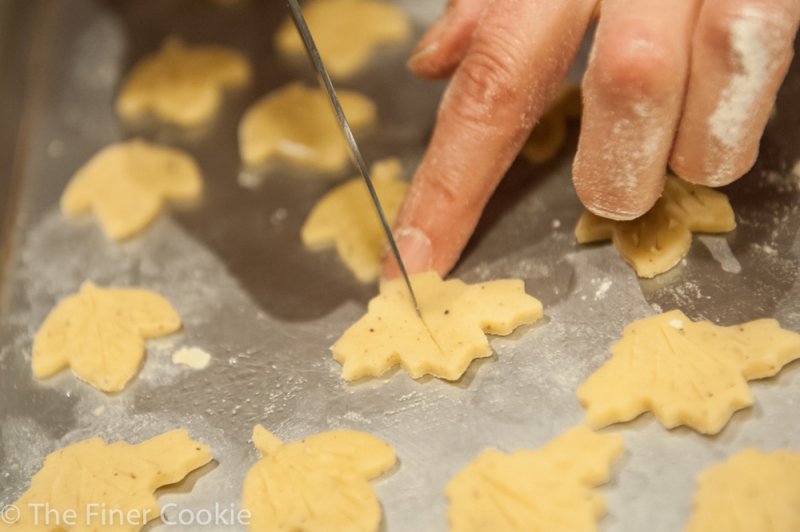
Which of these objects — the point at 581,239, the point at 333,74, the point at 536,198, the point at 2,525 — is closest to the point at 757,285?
the point at 581,239

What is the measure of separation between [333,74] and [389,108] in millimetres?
155

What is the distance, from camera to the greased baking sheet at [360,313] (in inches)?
43.6

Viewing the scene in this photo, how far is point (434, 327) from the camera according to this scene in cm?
121

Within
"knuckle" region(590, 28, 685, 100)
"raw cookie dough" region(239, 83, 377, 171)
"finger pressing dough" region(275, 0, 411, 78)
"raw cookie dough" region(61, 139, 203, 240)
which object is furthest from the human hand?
"raw cookie dough" region(61, 139, 203, 240)

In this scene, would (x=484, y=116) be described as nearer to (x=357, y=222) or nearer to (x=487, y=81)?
(x=487, y=81)

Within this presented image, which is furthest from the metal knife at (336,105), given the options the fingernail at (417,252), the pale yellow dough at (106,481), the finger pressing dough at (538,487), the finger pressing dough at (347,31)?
the finger pressing dough at (347,31)

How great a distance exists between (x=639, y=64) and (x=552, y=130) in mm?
418

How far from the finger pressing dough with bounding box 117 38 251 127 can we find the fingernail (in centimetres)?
58

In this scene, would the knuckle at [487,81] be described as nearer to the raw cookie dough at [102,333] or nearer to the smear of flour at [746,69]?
the smear of flour at [746,69]

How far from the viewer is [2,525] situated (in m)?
1.12

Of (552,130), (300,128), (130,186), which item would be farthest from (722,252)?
(130,186)

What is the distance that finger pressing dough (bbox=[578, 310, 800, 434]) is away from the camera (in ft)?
3.54

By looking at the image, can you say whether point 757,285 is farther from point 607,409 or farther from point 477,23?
point 477,23

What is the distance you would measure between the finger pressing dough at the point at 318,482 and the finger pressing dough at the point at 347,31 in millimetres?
804
